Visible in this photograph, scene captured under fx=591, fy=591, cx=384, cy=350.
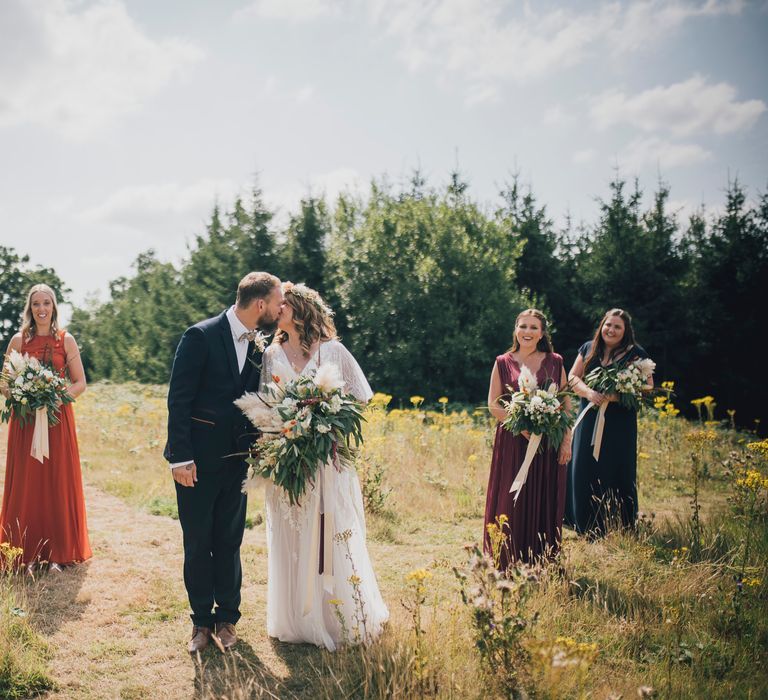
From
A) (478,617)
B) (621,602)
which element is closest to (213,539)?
(478,617)

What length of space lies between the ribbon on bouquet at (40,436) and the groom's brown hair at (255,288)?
109 inches

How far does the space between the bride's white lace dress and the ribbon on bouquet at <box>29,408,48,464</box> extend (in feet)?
8.92

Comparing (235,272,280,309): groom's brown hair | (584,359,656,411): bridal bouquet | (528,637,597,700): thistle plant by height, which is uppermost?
(235,272,280,309): groom's brown hair

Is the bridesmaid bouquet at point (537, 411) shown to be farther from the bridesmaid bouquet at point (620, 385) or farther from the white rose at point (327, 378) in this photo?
the white rose at point (327, 378)

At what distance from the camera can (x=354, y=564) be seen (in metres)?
4.25

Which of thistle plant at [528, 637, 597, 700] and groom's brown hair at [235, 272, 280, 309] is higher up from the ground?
groom's brown hair at [235, 272, 280, 309]

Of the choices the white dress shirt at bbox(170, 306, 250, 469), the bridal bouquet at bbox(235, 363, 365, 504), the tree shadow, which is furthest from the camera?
the white dress shirt at bbox(170, 306, 250, 469)

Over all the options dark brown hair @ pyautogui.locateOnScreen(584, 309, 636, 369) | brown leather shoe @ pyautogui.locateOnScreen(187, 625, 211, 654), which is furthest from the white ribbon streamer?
brown leather shoe @ pyautogui.locateOnScreen(187, 625, 211, 654)

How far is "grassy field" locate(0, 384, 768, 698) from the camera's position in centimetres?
321

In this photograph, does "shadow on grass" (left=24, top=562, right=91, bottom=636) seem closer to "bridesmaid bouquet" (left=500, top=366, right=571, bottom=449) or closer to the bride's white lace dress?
the bride's white lace dress

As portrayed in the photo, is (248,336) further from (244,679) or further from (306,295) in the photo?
(244,679)

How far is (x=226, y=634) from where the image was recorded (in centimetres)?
435

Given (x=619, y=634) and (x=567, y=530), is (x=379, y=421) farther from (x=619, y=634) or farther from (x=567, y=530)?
(x=619, y=634)

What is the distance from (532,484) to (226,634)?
2.92 meters
